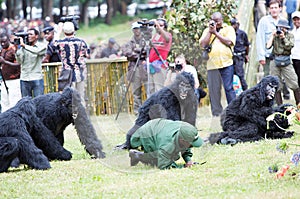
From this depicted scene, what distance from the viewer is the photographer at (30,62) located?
1438cm

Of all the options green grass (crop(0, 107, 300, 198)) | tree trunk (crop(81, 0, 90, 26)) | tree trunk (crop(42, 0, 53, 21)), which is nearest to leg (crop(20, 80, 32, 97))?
green grass (crop(0, 107, 300, 198))

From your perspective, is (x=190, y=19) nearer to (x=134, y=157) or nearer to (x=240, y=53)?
(x=240, y=53)

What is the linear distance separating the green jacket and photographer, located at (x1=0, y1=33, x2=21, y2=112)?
Result: 5284 millimetres

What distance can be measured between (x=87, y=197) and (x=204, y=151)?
2839 mm

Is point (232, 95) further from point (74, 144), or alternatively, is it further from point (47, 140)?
point (47, 140)

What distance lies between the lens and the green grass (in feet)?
25.4

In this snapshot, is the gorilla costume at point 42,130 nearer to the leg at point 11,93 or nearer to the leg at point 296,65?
the leg at point 11,93

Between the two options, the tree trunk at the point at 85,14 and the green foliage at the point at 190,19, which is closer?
the green foliage at the point at 190,19

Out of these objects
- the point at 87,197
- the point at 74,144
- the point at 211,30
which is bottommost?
the point at 74,144

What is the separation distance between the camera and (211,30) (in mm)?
12930

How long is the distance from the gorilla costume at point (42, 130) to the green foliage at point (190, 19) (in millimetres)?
5705

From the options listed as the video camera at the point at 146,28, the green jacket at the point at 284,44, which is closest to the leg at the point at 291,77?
the green jacket at the point at 284,44

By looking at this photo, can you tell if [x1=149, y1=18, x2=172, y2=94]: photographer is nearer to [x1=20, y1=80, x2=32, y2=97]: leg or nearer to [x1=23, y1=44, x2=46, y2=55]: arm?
[x1=23, y1=44, x2=46, y2=55]: arm

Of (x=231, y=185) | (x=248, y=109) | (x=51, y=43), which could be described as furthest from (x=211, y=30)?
(x=231, y=185)
